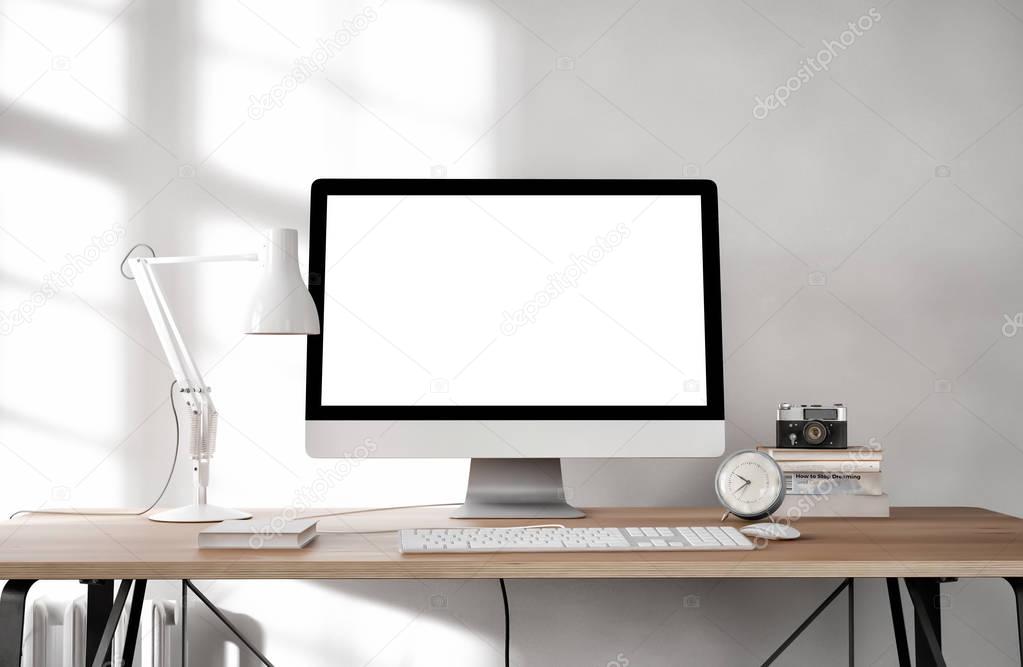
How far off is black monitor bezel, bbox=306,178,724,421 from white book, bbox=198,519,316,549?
Answer: 281mm

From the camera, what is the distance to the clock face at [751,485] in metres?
1.43

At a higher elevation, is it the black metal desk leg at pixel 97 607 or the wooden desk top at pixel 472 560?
the wooden desk top at pixel 472 560

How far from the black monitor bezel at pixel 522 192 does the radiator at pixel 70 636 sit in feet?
2.40

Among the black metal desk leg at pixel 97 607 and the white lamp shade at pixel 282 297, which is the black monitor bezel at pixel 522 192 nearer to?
the white lamp shade at pixel 282 297

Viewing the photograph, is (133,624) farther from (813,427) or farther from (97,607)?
(813,427)

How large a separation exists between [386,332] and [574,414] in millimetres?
360

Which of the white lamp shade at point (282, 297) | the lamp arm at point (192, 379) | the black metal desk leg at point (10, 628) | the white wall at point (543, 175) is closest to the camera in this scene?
the black metal desk leg at point (10, 628)

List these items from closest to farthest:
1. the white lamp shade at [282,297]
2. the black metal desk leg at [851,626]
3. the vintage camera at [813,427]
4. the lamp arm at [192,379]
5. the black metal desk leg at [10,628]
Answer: the black metal desk leg at [10,628], the white lamp shade at [282,297], the lamp arm at [192,379], the vintage camera at [813,427], the black metal desk leg at [851,626]

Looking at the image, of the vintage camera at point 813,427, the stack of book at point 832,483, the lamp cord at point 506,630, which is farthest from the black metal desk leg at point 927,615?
the lamp cord at point 506,630

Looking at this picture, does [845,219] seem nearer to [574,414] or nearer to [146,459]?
[574,414]

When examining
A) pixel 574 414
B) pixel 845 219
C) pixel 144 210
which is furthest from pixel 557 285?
pixel 144 210

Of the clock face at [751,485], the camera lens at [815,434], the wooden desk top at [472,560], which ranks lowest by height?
the wooden desk top at [472,560]

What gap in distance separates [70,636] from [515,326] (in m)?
1.17

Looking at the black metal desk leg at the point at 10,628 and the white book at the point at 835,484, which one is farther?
the white book at the point at 835,484
